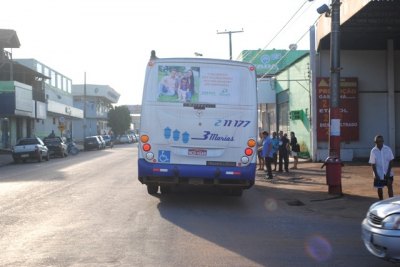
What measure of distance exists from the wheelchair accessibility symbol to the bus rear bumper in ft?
0.37

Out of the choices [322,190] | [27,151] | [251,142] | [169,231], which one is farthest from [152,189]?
[27,151]

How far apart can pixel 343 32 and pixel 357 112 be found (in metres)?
4.31

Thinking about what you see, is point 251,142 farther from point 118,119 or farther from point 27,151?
point 118,119

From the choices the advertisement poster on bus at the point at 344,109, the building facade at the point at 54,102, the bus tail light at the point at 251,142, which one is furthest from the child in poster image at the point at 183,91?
the building facade at the point at 54,102

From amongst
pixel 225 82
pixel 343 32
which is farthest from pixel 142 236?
pixel 343 32

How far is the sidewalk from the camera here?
1199 cm

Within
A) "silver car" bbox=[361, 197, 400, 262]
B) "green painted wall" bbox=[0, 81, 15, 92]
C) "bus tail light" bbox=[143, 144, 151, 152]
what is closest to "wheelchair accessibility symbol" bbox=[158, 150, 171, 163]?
"bus tail light" bbox=[143, 144, 151, 152]

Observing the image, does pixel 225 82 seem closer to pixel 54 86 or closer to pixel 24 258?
pixel 24 258

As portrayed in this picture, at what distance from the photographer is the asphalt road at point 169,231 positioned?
277 inches

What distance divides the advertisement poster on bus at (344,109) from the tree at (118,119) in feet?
231

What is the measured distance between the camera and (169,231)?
8.85 m

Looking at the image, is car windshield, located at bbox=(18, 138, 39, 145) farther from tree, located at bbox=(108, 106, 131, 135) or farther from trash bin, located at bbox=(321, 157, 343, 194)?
tree, located at bbox=(108, 106, 131, 135)

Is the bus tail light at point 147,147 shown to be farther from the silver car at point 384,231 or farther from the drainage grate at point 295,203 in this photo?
the silver car at point 384,231

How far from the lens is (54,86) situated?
6812 cm
